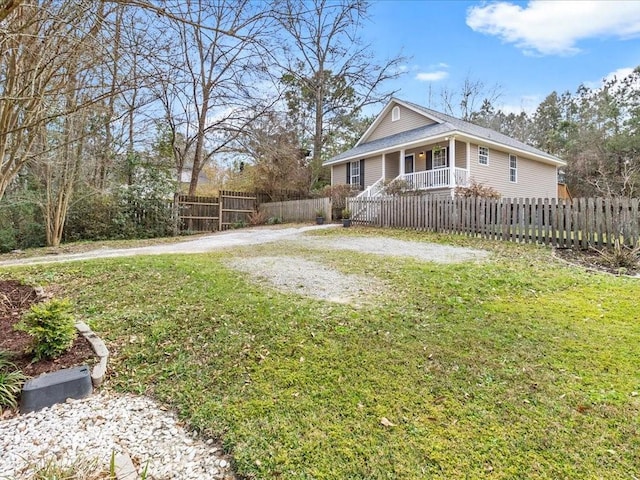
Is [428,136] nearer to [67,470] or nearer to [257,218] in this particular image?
[257,218]

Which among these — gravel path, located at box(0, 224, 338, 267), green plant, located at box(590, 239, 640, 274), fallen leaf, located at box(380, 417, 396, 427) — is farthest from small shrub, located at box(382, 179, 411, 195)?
fallen leaf, located at box(380, 417, 396, 427)

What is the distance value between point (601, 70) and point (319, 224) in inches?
1109

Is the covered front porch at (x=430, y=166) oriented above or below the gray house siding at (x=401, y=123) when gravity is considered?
below

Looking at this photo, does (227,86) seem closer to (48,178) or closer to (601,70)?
(48,178)

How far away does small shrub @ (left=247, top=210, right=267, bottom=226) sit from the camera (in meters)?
18.4

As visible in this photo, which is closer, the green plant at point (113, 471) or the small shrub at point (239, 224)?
the green plant at point (113, 471)

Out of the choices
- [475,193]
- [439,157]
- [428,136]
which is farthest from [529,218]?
[439,157]

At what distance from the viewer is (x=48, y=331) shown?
3.03m

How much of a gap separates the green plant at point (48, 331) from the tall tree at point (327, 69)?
9.89 feet

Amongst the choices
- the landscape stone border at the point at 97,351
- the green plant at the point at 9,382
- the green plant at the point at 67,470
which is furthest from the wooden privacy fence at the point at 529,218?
the green plant at the point at 9,382

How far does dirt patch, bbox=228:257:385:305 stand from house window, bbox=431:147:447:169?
12937mm

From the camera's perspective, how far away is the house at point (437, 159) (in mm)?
15938

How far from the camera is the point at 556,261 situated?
696 centimetres

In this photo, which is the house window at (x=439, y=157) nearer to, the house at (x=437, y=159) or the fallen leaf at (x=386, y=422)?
the house at (x=437, y=159)
